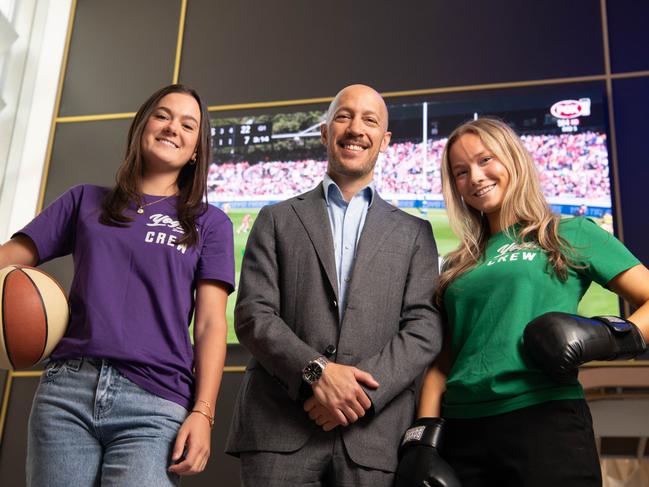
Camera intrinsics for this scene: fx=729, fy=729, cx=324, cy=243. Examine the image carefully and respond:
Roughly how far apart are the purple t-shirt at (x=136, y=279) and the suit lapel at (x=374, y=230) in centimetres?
34

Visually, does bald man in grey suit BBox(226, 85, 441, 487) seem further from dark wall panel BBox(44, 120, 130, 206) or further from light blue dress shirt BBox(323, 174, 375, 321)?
dark wall panel BBox(44, 120, 130, 206)

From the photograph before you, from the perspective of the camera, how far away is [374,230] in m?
1.96

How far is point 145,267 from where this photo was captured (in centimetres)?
172

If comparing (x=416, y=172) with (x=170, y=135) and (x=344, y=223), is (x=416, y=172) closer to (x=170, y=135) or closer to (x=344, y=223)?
(x=344, y=223)

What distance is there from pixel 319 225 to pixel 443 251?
1.48 m

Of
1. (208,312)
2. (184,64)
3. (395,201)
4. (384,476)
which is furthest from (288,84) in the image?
(384,476)

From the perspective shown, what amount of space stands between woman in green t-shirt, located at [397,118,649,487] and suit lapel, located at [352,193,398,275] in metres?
0.18

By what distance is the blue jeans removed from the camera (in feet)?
4.87

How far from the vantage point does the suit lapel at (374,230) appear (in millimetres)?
1897

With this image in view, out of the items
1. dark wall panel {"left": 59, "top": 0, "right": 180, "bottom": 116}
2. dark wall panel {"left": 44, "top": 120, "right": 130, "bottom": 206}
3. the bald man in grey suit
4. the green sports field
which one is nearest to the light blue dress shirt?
the bald man in grey suit

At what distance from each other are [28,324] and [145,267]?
285mm

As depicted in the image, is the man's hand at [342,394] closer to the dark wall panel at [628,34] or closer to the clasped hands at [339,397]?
the clasped hands at [339,397]

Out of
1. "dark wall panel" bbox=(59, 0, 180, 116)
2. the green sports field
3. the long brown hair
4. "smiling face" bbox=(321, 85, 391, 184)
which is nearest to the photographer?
the long brown hair

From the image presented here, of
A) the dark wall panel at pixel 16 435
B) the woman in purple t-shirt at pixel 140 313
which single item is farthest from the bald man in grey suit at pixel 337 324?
the dark wall panel at pixel 16 435
